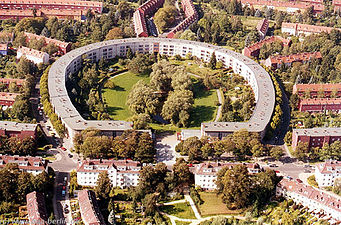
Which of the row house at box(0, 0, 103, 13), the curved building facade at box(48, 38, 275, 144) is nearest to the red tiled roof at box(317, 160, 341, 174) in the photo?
the curved building facade at box(48, 38, 275, 144)

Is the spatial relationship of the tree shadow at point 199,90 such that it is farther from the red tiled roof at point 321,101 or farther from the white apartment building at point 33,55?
the white apartment building at point 33,55

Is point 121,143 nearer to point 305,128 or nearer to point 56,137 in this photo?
point 56,137

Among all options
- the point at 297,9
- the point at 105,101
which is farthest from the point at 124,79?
the point at 297,9

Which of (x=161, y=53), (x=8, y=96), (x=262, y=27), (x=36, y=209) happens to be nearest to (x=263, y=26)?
(x=262, y=27)

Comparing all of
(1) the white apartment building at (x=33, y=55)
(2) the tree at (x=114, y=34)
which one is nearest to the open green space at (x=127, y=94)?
(2) the tree at (x=114, y=34)

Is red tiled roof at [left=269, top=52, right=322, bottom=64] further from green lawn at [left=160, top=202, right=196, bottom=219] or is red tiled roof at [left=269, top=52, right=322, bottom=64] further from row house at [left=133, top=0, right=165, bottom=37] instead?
green lawn at [left=160, top=202, right=196, bottom=219]

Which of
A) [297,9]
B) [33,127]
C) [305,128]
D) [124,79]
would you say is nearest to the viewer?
[33,127]
